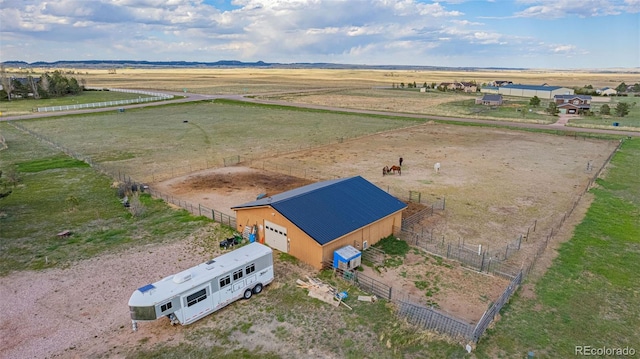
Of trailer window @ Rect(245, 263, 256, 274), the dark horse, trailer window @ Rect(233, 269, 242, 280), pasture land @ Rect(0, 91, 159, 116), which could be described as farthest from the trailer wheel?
pasture land @ Rect(0, 91, 159, 116)

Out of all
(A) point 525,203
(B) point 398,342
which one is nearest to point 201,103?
(A) point 525,203

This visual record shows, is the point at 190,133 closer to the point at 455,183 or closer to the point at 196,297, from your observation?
the point at 455,183

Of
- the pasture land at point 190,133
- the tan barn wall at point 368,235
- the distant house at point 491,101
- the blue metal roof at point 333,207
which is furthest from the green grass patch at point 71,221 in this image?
the distant house at point 491,101

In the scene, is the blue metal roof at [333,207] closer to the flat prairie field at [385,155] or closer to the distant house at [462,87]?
the flat prairie field at [385,155]

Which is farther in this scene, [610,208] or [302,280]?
[610,208]

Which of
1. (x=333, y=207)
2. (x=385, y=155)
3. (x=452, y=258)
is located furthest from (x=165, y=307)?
(x=385, y=155)

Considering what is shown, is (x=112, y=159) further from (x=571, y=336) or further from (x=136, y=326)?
(x=571, y=336)

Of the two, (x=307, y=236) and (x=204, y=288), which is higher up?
(x=307, y=236)
